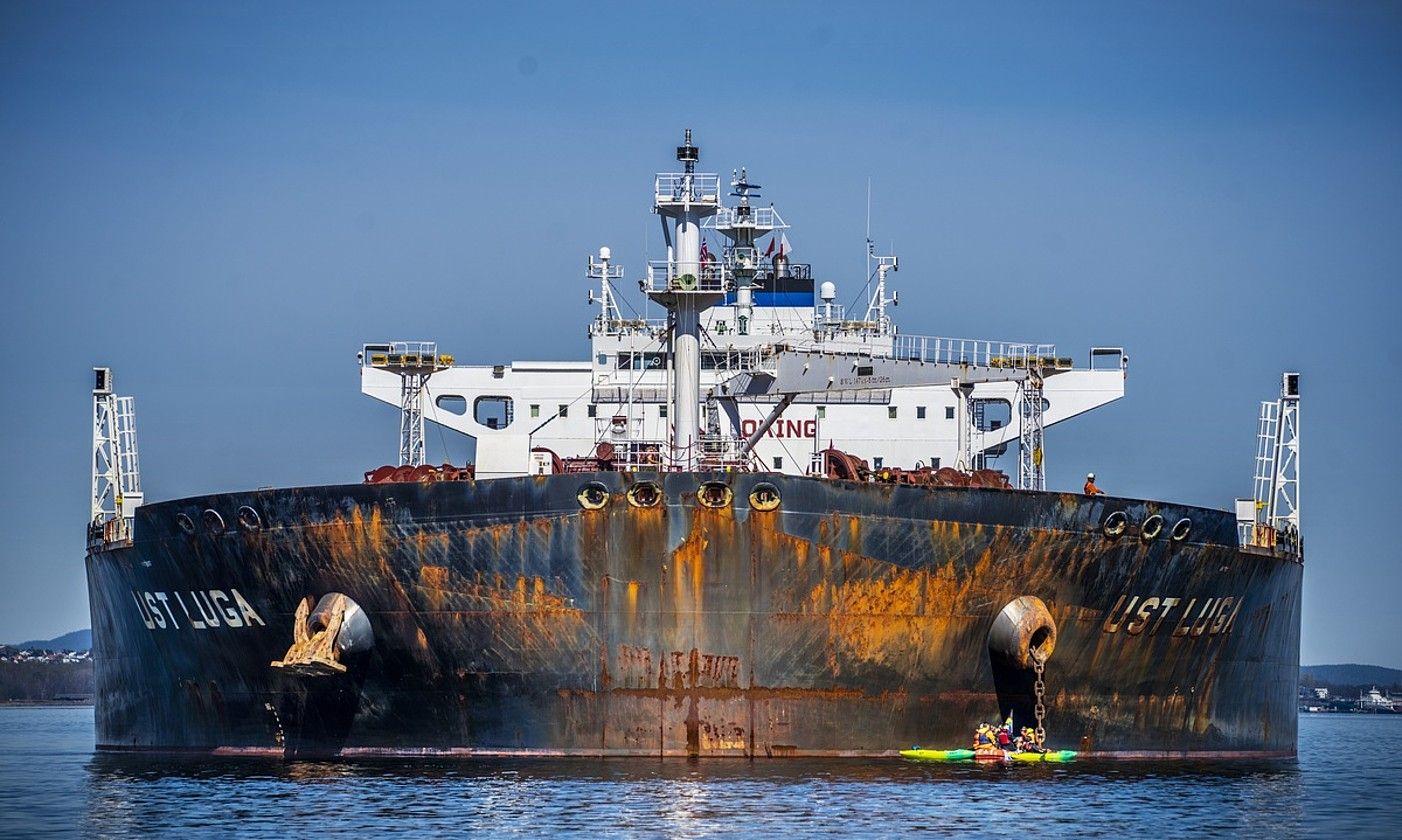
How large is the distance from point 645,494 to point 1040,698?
28.1 feet

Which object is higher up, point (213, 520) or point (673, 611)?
point (213, 520)

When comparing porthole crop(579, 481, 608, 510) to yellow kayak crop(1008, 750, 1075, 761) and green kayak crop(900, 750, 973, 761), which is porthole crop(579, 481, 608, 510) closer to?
green kayak crop(900, 750, 973, 761)

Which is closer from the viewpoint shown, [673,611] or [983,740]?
[673,611]

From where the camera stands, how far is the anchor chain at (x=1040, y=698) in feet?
131

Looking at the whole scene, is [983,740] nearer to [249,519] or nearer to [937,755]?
[937,755]

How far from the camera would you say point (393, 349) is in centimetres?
5303

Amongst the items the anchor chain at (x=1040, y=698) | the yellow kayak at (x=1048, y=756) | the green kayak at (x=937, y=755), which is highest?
the anchor chain at (x=1040, y=698)

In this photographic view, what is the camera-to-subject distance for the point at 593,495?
38094 millimetres

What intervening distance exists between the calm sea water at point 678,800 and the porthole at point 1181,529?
455cm

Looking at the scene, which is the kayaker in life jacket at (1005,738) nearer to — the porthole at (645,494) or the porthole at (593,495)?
the porthole at (645,494)

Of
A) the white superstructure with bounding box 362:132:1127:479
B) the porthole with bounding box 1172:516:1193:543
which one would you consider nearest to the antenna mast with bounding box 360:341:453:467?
the white superstructure with bounding box 362:132:1127:479

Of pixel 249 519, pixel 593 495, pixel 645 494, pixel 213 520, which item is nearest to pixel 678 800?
pixel 645 494

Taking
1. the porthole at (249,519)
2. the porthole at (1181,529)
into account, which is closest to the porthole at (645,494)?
the porthole at (249,519)

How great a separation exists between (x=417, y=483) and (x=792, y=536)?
22.4ft
